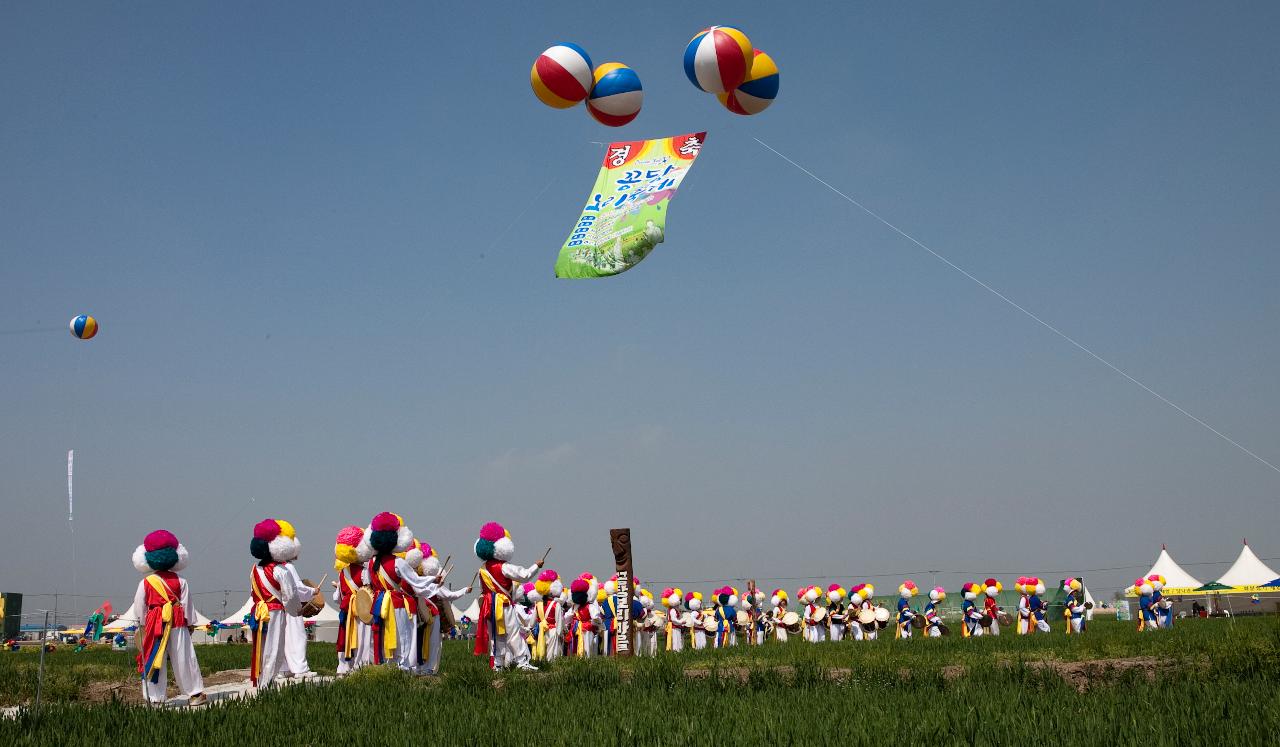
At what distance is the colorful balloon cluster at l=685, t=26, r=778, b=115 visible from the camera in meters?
11.7

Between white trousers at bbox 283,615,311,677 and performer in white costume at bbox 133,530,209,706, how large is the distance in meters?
1.51

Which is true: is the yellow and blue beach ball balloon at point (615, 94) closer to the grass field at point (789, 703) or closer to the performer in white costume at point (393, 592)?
the performer in white costume at point (393, 592)

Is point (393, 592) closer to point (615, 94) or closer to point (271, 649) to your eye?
point (271, 649)

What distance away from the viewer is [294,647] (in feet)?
44.1

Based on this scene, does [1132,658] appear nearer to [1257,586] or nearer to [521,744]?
[521,744]

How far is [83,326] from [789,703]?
15621 millimetres

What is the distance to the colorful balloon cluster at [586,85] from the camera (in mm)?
12328

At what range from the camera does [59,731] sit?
24.5 ft

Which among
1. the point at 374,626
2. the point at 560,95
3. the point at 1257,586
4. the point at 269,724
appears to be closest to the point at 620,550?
the point at 374,626

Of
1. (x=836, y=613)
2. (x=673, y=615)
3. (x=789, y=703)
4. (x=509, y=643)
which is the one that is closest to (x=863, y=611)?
(x=836, y=613)

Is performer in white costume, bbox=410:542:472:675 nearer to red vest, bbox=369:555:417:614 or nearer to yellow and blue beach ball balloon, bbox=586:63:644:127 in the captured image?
red vest, bbox=369:555:417:614

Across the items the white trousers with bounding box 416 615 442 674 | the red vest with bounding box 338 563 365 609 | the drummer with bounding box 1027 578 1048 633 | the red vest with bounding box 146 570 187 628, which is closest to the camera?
the red vest with bounding box 146 570 187 628

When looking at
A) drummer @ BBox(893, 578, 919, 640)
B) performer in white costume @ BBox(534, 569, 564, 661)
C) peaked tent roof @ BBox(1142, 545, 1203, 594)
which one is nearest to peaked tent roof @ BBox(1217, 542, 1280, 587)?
peaked tent roof @ BBox(1142, 545, 1203, 594)

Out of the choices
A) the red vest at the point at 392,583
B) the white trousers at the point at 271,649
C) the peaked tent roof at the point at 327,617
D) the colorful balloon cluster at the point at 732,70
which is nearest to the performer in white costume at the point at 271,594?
the white trousers at the point at 271,649
